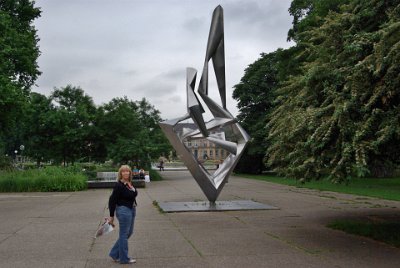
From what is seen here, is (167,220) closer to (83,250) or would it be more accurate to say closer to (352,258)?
(83,250)

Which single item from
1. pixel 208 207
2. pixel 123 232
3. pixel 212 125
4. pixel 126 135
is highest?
pixel 126 135

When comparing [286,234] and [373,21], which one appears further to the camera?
[286,234]

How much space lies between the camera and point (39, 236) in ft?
30.9

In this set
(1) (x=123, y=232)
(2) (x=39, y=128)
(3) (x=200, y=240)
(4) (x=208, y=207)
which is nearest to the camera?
(1) (x=123, y=232)

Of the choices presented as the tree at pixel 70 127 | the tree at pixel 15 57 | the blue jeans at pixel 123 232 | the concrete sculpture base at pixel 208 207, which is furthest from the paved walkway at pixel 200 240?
the tree at pixel 70 127

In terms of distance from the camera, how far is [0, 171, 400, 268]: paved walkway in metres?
7.18

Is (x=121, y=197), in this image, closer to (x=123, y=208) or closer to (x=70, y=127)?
(x=123, y=208)

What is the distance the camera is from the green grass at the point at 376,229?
9.12 meters

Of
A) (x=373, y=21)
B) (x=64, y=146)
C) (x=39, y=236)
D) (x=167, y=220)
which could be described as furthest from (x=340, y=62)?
(x=64, y=146)

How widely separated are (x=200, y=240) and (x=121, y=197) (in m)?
2.54

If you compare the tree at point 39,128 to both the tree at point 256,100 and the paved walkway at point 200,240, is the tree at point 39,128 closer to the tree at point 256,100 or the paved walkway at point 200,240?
the tree at point 256,100

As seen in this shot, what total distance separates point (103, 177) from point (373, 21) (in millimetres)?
21665

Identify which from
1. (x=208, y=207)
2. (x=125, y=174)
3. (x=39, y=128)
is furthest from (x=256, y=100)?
(x=125, y=174)

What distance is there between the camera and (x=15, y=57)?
2550 cm
